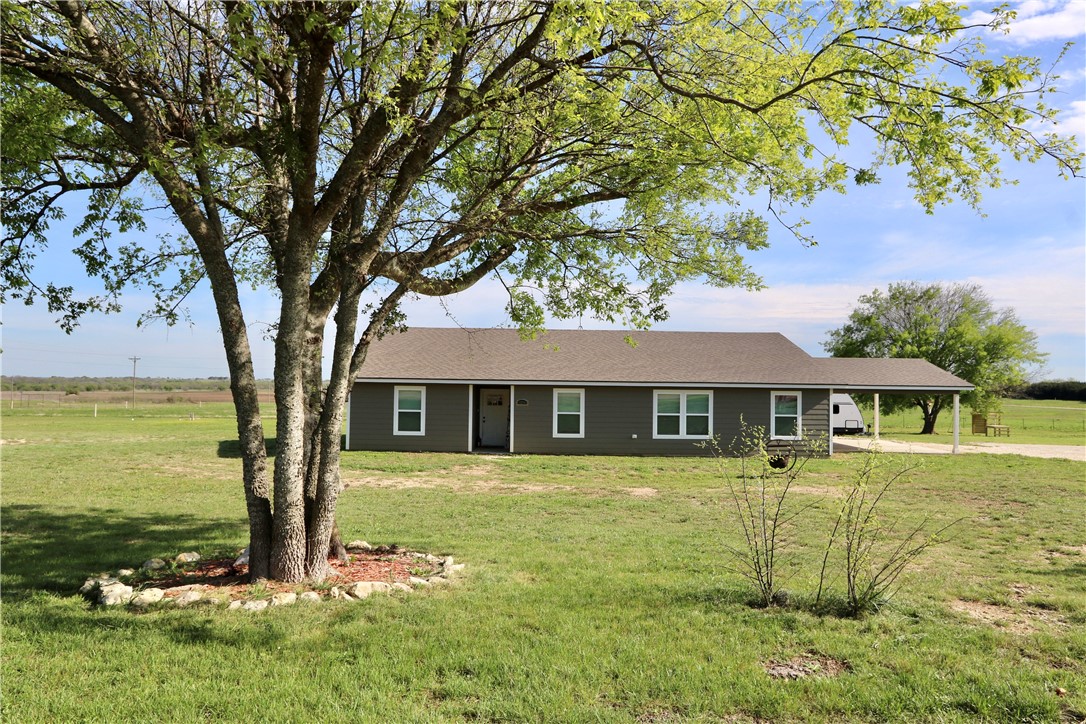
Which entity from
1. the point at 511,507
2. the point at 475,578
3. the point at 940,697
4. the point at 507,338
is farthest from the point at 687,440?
the point at 940,697

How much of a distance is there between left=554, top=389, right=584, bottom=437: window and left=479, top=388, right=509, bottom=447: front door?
2.99 m

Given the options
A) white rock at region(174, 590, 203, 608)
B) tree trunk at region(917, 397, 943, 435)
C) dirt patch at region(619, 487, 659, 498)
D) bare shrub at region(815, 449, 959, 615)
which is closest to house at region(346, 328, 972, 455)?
dirt patch at region(619, 487, 659, 498)

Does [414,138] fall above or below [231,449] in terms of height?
above

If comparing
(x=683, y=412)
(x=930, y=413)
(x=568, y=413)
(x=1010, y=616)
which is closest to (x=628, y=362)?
(x=683, y=412)

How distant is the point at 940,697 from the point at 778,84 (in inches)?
196

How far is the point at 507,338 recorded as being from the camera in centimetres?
2555

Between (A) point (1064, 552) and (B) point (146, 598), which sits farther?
(A) point (1064, 552)

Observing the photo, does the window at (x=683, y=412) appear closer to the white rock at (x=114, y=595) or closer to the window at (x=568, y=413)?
the window at (x=568, y=413)

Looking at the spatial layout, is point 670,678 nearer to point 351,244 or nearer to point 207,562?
point 351,244

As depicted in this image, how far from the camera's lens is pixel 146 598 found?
611cm

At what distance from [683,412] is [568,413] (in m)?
3.94

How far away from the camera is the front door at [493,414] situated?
25203 mm

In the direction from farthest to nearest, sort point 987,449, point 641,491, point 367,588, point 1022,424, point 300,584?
point 1022,424
point 987,449
point 641,491
point 300,584
point 367,588

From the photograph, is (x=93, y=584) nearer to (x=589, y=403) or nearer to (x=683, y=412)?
(x=589, y=403)
